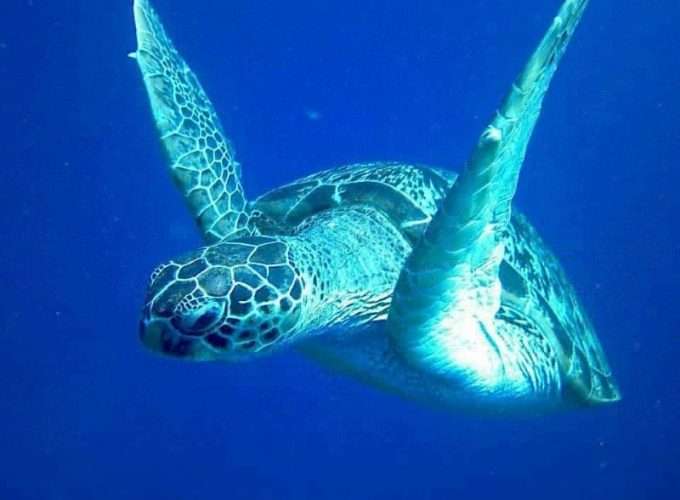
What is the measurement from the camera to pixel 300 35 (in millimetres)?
12055

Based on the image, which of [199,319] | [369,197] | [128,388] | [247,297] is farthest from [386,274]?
[128,388]

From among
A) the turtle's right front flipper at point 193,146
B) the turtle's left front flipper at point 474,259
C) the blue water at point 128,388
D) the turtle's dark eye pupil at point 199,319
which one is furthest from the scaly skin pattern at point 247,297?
the blue water at point 128,388

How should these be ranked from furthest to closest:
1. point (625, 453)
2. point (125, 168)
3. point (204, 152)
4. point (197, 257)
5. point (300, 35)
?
point (300, 35), point (625, 453), point (125, 168), point (204, 152), point (197, 257)

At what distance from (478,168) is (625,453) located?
10525 millimetres

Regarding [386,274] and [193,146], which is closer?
[386,274]

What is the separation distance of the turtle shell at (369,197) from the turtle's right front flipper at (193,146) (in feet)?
0.99

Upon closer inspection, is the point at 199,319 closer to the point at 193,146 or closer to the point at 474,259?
the point at 474,259

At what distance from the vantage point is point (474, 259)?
2586 mm

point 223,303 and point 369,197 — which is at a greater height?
point 369,197

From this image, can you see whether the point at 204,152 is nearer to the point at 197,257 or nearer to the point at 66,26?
the point at 197,257

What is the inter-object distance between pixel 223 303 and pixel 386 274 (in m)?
1.19

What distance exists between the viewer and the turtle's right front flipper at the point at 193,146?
3350 millimetres

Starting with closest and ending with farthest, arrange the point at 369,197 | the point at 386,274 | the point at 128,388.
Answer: the point at 386,274, the point at 369,197, the point at 128,388

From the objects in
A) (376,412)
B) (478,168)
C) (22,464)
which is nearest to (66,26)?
(22,464)
